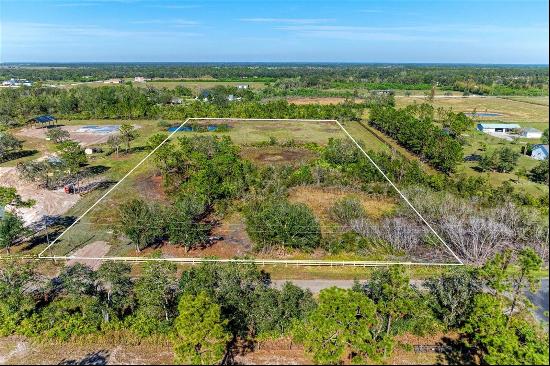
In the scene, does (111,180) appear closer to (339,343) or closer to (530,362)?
(339,343)

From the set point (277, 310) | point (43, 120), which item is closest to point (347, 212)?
point (277, 310)

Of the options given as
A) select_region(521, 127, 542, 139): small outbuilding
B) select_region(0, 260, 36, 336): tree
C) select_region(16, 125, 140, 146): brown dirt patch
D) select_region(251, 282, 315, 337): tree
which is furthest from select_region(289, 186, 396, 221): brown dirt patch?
select_region(521, 127, 542, 139): small outbuilding

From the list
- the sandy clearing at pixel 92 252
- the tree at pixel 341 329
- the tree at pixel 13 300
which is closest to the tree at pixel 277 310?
the tree at pixel 341 329

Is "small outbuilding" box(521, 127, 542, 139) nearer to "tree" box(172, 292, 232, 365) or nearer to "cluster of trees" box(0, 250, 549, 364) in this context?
"cluster of trees" box(0, 250, 549, 364)

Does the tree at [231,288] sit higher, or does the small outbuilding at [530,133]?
the small outbuilding at [530,133]

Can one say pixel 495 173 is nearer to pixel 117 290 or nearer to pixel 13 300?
pixel 117 290

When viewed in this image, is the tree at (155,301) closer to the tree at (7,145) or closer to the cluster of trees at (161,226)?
the cluster of trees at (161,226)

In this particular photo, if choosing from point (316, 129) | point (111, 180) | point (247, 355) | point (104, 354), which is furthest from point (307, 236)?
point (316, 129)
